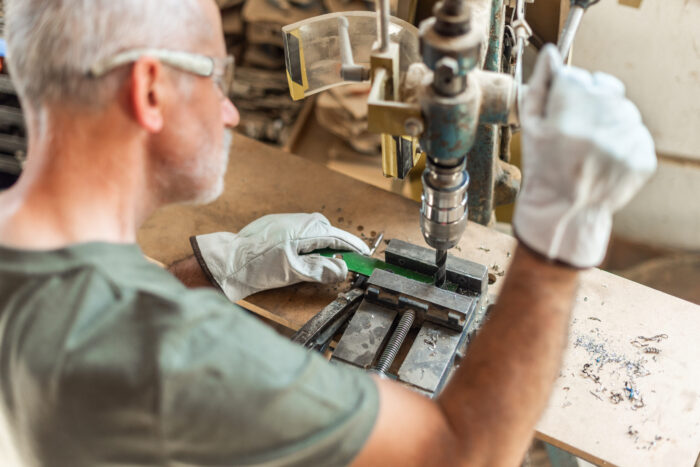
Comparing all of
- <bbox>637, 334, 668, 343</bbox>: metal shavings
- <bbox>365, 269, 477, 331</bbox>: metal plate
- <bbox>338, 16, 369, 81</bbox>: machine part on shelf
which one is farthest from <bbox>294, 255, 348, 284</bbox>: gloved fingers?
<bbox>637, 334, 668, 343</bbox>: metal shavings

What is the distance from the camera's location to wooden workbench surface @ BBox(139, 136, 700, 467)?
125 cm

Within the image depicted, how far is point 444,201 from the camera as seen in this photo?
116 centimetres

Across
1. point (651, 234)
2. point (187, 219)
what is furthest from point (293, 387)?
point (651, 234)

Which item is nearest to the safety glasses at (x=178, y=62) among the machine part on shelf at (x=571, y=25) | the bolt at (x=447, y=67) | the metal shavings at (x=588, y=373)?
the bolt at (x=447, y=67)

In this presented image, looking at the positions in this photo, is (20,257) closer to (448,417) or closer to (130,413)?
(130,413)

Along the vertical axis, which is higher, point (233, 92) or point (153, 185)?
point (153, 185)

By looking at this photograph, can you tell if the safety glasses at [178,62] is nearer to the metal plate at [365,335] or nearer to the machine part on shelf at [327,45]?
the machine part on shelf at [327,45]

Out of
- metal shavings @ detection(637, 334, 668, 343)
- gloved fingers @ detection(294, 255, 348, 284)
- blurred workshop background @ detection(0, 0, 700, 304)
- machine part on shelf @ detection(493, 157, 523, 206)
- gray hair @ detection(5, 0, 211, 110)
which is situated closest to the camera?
gray hair @ detection(5, 0, 211, 110)

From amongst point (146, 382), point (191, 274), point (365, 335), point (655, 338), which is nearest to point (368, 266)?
point (365, 335)

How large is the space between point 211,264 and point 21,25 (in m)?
0.71

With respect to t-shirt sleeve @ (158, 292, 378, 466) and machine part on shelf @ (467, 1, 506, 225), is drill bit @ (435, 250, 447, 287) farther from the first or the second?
t-shirt sleeve @ (158, 292, 378, 466)

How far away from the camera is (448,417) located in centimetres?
98

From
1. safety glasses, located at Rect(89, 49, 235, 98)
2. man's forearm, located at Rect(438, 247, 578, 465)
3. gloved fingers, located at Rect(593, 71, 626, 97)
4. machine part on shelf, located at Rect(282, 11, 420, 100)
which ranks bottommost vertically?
man's forearm, located at Rect(438, 247, 578, 465)

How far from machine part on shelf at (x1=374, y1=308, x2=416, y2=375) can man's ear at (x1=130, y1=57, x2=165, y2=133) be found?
2.11ft
